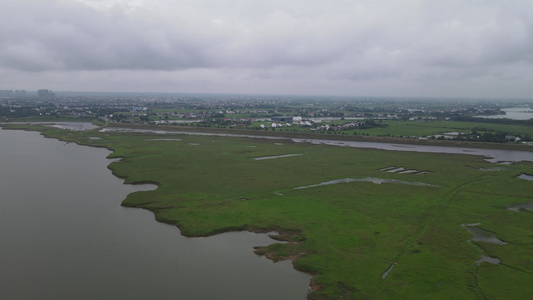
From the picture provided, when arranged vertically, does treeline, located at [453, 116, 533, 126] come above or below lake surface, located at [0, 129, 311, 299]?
above

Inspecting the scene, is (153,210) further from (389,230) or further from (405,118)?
(405,118)

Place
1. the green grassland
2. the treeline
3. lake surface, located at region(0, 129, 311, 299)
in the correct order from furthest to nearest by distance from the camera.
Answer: the treeline
the green grassland
lake surface, located at region(0, 129, 311, 299)

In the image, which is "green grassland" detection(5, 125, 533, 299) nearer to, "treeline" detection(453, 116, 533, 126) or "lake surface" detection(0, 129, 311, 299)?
"lake surface" detection(0, 129, 311, 299)

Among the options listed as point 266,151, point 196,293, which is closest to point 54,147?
point 266,151

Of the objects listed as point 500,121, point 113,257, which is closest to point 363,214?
point 113,257

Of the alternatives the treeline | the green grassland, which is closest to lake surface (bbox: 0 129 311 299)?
the green grassland

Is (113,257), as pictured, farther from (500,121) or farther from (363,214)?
(500,121)
